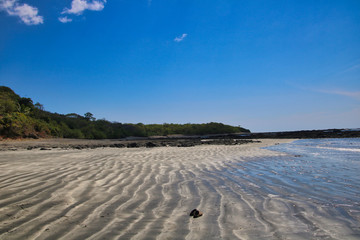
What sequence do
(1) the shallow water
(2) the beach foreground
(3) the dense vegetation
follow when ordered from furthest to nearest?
1. (3) the dense vegetation
2. (1) the shallow water
3. (2) the beach foreground

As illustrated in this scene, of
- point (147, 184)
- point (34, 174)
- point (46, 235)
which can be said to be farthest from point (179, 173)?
point (46, 235)

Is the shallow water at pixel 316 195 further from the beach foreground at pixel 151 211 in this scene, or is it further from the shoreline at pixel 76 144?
the shoreline at pixel 76 144

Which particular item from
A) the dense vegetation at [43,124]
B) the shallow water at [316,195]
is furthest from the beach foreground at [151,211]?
the dense vegetation at [43,124]

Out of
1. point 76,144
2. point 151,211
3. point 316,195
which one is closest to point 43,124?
point 76,144

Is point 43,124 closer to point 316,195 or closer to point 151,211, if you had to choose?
point 151,211

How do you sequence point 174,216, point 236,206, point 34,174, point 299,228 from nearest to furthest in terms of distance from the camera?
1. point 299,228
2. point 174,216
3. point 236,206
4. point 34,174

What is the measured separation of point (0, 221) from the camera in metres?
2.44

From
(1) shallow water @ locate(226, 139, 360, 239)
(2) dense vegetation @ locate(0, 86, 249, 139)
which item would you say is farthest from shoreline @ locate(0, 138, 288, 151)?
(1) shallow water @ locate(226, 139, 360, 239)

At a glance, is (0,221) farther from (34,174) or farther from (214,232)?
(34,174)

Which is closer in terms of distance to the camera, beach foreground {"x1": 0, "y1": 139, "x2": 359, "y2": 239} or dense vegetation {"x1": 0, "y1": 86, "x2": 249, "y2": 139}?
beach foreground {"x1": 0, "y1": 139, "x2": 359, "y2": 239}

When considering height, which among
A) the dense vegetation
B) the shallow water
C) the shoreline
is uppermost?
the dense vegetation

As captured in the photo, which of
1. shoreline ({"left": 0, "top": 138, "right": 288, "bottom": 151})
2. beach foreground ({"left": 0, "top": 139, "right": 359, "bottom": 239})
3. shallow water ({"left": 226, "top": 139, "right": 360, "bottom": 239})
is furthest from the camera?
shoreline ({"left": 0, "top": 138, "right": 288, "bottom": 151})

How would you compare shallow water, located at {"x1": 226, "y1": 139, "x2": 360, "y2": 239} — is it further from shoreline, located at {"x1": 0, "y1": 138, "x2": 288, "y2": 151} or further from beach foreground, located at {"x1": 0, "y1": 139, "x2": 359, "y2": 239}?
shoreline, located at {"x1": 0, "y1": 138, "x2": 288, "y2": 151}

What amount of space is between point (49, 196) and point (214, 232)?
258 cm
